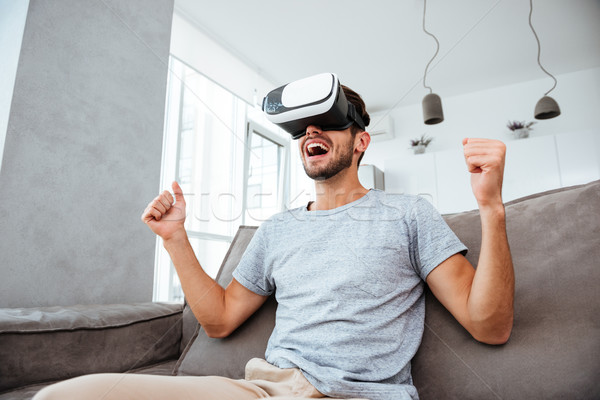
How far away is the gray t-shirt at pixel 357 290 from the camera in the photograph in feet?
2.64

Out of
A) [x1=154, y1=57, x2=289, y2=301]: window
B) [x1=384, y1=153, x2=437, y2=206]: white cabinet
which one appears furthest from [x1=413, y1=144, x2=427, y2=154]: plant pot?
[x1=154, y1=57, x2=289, y2=301]: window

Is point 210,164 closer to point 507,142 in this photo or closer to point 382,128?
point 382,128

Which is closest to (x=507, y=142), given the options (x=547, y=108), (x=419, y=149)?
(x=547, y=108)

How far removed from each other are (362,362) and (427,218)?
0.38 m

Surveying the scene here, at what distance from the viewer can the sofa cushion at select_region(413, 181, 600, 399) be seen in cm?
72

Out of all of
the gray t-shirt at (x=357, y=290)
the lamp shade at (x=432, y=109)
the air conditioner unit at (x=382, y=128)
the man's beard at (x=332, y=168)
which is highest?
the air conditioner unit at (x=382, y=128)

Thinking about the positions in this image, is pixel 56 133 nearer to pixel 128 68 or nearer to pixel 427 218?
pixel 128 68

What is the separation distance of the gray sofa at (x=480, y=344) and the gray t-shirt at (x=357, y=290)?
0.08 meters

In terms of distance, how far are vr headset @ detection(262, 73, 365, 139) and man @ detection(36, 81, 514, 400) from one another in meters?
0.04

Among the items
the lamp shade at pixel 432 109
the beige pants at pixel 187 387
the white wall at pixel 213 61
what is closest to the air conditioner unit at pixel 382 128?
the white wall at pixel 213 61

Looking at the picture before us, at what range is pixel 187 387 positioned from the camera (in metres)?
0.67

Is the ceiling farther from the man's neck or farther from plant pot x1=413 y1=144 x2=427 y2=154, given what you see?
the man's neck

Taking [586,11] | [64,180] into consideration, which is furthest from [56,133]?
[586,11]

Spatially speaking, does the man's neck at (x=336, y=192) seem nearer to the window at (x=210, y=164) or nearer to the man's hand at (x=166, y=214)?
the man's hand at (x=166, y=214)
